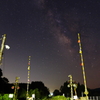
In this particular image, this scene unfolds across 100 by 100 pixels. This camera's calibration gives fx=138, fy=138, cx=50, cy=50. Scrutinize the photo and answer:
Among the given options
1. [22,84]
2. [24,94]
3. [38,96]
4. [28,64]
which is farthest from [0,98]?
[22,84]

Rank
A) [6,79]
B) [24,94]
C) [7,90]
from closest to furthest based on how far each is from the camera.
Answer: [24,94] → [7,90] → [6,79]

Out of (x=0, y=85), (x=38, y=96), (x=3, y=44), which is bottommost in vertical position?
(x=38, y=96)

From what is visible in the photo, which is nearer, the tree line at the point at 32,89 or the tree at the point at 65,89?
the tree line at the point at 32,89

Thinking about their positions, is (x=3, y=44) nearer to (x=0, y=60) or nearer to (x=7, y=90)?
(x=0, y=60)

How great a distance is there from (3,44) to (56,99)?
101ft

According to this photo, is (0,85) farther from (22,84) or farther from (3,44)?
(3,44)

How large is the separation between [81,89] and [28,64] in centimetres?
7324

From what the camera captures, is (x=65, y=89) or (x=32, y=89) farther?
(x=65, y=89)

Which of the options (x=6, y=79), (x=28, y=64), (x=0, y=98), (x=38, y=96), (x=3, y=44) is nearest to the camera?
(x=3, y=44)

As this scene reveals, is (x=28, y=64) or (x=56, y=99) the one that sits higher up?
(x=28, y=64)

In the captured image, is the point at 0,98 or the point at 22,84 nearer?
the point at 0,98

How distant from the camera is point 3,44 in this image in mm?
11555

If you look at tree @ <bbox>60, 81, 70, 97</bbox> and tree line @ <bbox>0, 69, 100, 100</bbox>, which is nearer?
tree line @ <bbox>0, 69, 100, 100</bbox>

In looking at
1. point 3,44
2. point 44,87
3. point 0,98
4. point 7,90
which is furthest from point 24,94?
point 3,44
